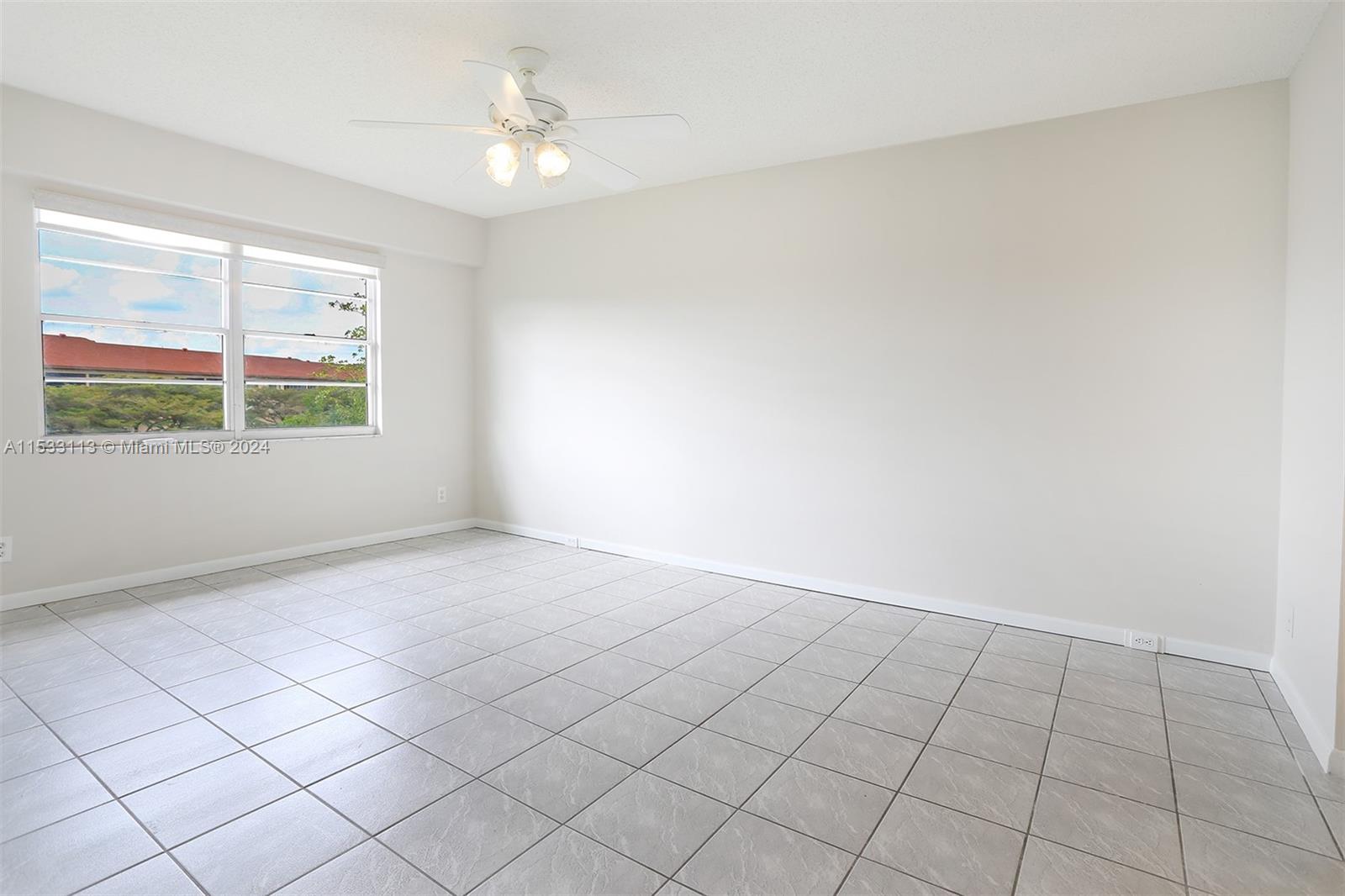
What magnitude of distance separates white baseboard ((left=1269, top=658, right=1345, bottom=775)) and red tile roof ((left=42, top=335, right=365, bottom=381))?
574cm

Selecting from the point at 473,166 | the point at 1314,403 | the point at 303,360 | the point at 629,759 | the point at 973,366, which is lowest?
the point at 629,759

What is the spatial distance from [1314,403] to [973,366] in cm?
137

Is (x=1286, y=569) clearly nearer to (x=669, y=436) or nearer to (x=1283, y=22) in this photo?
(x=1283, y=22)

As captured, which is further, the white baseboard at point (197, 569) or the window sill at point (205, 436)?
the window sill at point (205, 436)

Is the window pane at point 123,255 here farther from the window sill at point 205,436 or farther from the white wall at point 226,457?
the window sill at point 205,436

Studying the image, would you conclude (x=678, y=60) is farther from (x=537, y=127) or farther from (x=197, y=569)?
(x=197, y=569)

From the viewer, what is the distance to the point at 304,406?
4797 mm

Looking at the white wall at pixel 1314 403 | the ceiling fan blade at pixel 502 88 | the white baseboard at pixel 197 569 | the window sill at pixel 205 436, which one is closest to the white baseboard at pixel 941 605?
the white wall at pixel 1314 403

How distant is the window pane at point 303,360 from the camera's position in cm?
449

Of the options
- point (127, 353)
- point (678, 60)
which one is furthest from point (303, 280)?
point (678, 60)

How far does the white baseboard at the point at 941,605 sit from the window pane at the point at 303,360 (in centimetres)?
221

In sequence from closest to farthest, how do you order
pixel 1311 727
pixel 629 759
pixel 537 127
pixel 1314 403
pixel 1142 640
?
pixel 629 759 < pixel 1311 727 < pixel 1314 403 < pixel 537 127 < pixel 1142 640

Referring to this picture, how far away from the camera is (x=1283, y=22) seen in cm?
241

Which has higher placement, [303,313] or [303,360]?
[303,313]
